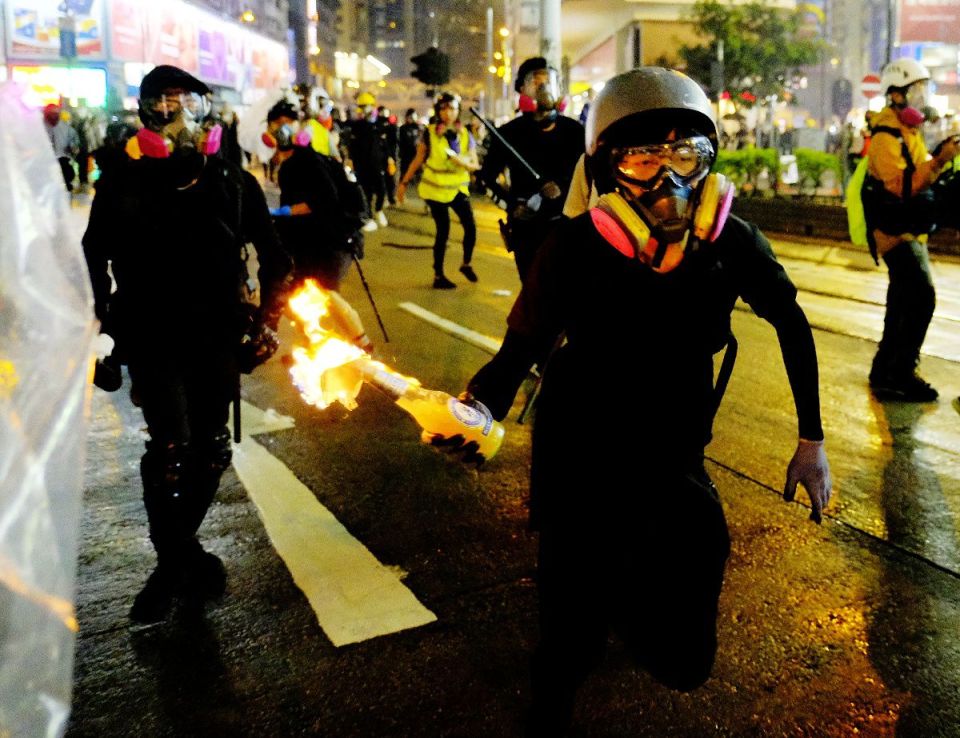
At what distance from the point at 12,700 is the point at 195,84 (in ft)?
7.68

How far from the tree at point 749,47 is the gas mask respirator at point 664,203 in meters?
29.2

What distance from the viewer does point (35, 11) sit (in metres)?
35.8

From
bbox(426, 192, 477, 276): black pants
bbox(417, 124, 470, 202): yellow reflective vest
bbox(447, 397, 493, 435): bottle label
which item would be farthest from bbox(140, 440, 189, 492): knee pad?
bbox(417, 124, 470, 202): yellow reflective vest

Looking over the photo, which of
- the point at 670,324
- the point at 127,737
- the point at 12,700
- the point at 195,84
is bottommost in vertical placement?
the point at 127,737

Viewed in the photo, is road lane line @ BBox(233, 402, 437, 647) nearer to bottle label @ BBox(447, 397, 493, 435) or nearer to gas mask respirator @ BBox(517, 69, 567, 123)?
bottle label @ BBox(447, 397, 493, 435)

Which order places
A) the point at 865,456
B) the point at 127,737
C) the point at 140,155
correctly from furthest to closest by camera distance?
the point at 865,456
the point at 140,155
the point at 127,737

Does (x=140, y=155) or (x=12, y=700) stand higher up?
(x=140, y=155)

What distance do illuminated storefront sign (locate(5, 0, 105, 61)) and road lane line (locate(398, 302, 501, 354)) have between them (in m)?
31.6

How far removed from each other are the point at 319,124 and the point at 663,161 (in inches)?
245

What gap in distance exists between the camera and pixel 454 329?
868 cm

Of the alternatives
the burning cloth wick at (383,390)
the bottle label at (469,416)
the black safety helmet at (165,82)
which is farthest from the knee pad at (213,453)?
the bottle label at (469,416)

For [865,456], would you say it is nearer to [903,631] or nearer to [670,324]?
[903,631]

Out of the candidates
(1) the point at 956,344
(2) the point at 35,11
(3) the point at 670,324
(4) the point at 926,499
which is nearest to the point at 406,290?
(1) the point at 956,344

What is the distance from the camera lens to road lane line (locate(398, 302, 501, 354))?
800 cm
